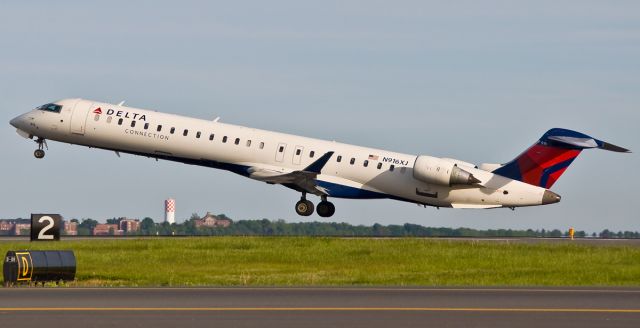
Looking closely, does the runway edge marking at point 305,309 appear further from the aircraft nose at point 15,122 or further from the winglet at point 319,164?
the aircraft nose at point 15,122

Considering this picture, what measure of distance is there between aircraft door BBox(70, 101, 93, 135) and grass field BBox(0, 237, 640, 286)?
26.6 ft

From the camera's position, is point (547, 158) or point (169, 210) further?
point (169, 210)

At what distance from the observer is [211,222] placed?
246ft

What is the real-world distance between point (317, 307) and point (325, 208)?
1271 inches

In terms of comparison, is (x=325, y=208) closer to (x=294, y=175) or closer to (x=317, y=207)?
(x=317, y=207)

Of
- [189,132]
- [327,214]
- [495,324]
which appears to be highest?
[189,132]

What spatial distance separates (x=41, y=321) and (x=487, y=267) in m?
20.0

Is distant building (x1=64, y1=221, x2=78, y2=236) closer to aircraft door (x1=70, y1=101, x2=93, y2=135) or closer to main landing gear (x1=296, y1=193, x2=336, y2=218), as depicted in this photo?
aircraft door (x1=70, y1=101, x2=93, y2=135)

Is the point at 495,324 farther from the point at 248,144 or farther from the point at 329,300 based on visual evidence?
the point at 248,144

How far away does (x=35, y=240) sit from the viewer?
40094 millimetres

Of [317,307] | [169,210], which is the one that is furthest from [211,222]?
[317,307]

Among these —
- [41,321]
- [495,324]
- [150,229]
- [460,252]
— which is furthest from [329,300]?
[150,229]

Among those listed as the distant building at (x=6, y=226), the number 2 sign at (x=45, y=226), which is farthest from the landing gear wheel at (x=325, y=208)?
the distant building at (x=6, y=226)

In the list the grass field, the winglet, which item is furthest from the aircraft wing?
the grass field
